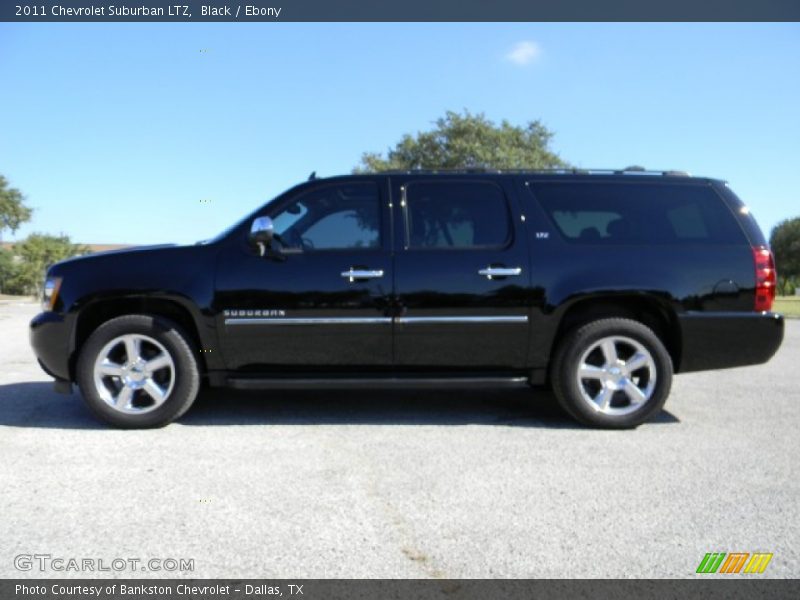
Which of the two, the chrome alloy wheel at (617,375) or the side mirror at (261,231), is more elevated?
the side mirror at (261,231)

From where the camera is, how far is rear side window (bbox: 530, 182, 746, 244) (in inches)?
181

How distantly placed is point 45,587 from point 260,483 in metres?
A: 1.20

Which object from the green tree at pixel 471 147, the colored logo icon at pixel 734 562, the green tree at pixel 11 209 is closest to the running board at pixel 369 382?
the colored logo icon at pixel 734 562

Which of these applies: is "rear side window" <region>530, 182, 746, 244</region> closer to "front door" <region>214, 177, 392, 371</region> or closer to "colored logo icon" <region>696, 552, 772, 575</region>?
"front door" <region>214, 177, 392, 371</region>

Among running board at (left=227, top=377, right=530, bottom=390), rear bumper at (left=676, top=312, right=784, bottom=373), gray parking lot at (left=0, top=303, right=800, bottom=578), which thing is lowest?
gray parking lot at (left=0, top=303, right=800, bottom=578)

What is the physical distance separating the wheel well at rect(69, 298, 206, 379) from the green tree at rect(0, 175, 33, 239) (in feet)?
118

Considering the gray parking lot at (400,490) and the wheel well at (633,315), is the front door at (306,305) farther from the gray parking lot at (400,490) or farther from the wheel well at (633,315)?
Result: the wheel well at (633,315)

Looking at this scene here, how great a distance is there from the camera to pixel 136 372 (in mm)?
4496

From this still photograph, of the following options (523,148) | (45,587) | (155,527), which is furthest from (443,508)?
(523,148)

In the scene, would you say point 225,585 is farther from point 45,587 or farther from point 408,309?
point 408,309

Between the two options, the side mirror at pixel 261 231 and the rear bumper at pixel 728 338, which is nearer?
the side mirror at pixel 261 231

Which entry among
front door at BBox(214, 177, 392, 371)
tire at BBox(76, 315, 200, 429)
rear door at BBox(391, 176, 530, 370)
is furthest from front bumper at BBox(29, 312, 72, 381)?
rear door at BBox(391, 176, 530, 370)

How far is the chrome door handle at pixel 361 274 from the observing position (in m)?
4.45

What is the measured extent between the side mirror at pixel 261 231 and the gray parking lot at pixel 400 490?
4.26 ft
